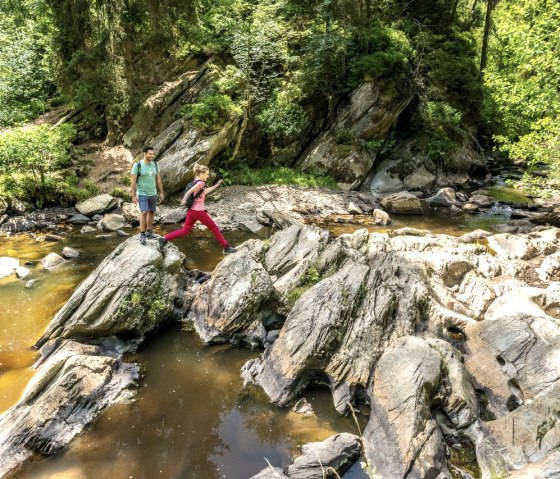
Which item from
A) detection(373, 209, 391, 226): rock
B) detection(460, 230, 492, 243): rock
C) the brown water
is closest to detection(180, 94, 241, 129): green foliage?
detection(373, 209, 391, 226): rock

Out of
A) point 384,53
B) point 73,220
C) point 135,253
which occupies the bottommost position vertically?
point 73,220

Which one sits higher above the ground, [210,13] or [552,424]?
[210,13]

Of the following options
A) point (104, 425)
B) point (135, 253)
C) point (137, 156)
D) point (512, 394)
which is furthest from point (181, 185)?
point (512, 394)

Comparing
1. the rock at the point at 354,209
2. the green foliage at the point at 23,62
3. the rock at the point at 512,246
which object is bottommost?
the rock at the point at 354,209

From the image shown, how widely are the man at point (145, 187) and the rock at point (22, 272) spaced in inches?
181

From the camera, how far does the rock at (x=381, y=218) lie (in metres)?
17.7

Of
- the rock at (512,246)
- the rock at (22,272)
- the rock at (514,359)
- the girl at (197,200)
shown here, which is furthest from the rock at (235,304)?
the rock at (512,246)

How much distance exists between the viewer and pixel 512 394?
22.6 ft

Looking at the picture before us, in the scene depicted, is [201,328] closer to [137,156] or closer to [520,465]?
[520,465]

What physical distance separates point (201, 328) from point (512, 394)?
637 centimetres

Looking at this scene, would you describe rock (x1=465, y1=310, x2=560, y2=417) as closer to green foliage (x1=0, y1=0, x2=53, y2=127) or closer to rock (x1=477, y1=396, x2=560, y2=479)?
rock (x1=477, y1=396, x2=560, y2=479)

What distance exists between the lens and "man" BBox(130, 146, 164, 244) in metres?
9.38

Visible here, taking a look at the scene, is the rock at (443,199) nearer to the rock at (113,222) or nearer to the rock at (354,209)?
the rock at (354,209)

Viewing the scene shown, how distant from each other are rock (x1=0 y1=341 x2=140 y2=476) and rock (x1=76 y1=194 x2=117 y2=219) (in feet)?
34.5
